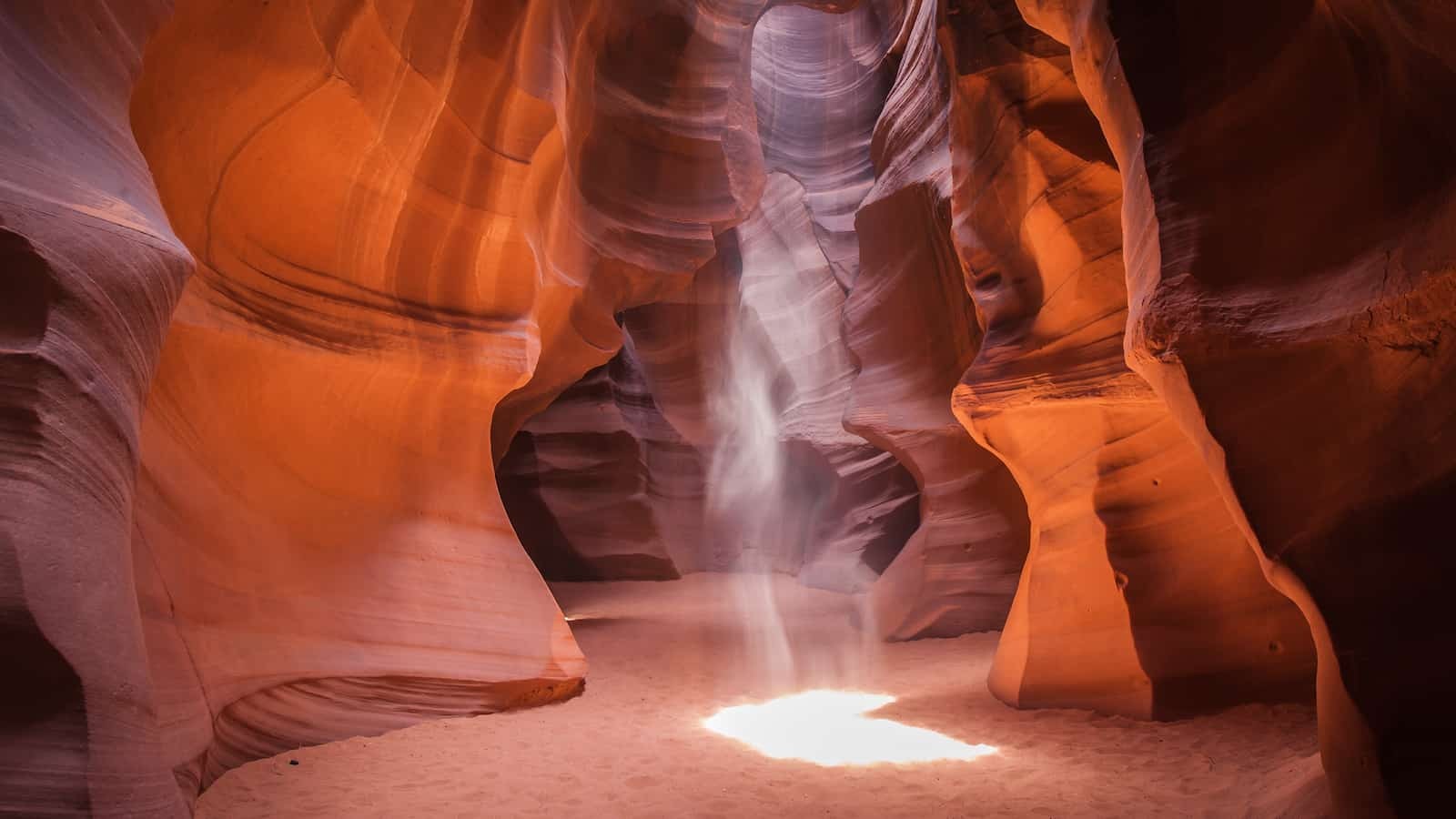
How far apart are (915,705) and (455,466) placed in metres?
3.89

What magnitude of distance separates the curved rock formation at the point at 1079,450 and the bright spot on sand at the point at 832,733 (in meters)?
1.09

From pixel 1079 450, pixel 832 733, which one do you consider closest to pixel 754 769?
pixel 832 733

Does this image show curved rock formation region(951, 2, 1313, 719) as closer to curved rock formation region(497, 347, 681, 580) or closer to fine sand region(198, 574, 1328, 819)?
fine sand region(198, 574, 1328, 819)

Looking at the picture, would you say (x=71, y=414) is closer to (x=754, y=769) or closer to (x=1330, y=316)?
(x=754, y=769)

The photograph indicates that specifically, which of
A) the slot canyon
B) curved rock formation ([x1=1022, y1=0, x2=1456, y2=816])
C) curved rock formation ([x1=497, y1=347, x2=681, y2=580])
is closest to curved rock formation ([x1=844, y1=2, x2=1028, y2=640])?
the slot canyon

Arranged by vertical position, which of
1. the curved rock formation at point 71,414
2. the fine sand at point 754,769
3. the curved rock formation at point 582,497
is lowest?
the fine sand at point 754,769

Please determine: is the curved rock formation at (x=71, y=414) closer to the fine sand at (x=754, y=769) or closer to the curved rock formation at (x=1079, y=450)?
the fine sand at (x=754, y=769)

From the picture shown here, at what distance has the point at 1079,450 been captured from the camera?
21.0 ft

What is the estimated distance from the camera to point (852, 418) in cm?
1188

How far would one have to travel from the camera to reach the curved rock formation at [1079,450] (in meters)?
5.52

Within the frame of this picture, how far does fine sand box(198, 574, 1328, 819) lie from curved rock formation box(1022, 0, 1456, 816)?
2.15 feet

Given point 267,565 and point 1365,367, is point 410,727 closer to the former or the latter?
point 267,565

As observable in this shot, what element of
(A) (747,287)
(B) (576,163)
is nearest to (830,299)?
(A) (747,287)

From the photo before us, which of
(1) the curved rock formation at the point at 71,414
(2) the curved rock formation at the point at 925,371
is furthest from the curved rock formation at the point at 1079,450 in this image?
(1) the curved rock formation at the point at 71,414
